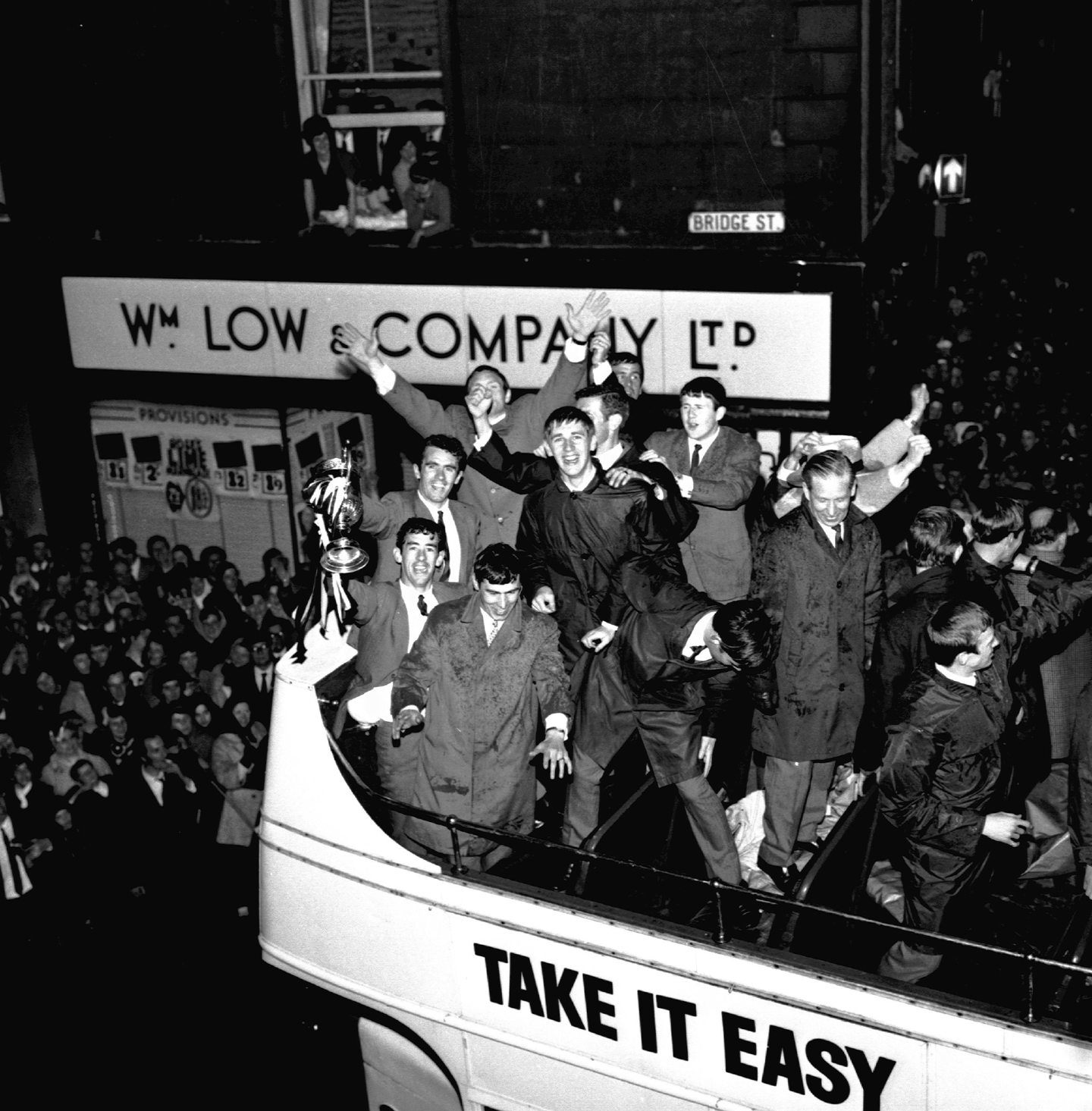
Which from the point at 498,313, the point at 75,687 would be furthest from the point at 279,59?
the point at 75,687

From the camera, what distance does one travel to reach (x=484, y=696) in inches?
233

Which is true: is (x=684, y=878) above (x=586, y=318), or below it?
below

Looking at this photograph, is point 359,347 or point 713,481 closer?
point 713,481

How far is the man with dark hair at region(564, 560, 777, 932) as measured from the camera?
558 centimetres

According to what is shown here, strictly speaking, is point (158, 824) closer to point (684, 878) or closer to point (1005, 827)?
point (684, 878)

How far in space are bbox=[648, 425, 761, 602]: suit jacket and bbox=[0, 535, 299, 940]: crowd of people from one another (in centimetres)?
383

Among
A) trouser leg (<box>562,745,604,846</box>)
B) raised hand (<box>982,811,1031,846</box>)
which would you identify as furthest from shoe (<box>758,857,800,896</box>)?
raised hand (<box>982,811,1031,846</box>)

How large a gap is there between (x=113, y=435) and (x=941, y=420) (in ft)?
28.2

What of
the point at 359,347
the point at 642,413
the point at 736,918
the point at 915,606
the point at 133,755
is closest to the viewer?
the point at 915,606

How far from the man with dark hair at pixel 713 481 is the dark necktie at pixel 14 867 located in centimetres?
541

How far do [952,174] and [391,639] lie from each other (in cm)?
1087

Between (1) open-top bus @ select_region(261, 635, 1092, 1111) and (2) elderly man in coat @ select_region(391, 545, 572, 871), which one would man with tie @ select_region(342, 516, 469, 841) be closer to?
(1) open-top bus @ select_region(261, 635, 1092, 1111)

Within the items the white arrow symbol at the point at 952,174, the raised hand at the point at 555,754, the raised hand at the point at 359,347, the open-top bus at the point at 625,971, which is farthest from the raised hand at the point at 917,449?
the white arrow symbol at the point at 952,174

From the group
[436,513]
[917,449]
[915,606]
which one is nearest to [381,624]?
[436,513]
